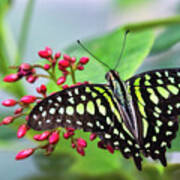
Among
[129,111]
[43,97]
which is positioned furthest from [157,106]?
[43,97]

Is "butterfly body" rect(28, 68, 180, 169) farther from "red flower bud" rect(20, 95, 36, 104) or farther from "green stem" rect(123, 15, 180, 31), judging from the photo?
"green stem" rect(123, 15, 180, 31)

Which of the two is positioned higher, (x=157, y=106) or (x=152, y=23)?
(x=152, y=23)

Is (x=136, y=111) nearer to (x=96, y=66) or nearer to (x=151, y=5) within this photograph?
(x=96, y=66)

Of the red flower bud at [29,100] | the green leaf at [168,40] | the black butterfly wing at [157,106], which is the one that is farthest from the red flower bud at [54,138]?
the green leaf at [168,40]

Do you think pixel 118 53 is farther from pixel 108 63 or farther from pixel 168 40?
pixel 168 40

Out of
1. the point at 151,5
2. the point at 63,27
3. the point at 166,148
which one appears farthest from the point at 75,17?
the point at 166,148

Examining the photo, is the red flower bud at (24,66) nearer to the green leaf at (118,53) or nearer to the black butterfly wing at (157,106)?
the green leaf at (118,53)

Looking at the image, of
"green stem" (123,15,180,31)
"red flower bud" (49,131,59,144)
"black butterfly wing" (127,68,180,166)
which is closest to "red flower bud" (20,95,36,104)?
"red flower bud" (49,131,59,144)
